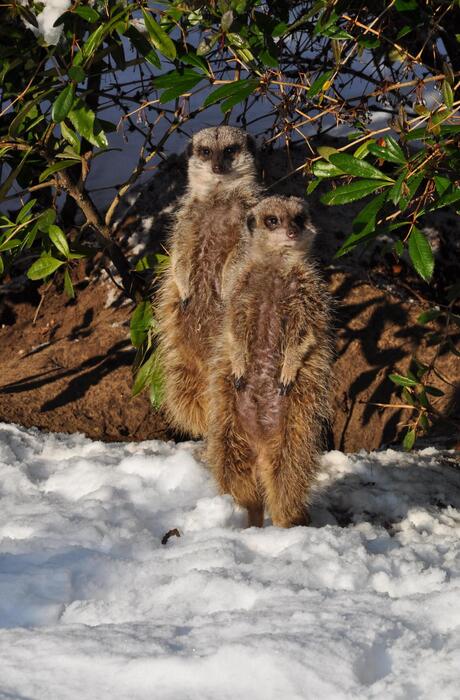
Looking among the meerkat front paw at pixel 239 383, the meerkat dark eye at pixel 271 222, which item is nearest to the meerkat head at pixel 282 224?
the meerkat dark eye at pixel 271 222

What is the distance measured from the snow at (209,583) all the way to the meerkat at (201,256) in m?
0.28

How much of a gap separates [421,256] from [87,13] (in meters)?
1.49

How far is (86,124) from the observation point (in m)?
3.40

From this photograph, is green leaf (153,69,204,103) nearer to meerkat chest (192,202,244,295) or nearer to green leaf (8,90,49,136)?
green leaf (8,90,49,136)

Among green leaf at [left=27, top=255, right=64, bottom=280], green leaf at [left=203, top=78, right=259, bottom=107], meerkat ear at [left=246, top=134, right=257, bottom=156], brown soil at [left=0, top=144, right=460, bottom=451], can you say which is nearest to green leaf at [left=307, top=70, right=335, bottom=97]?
green leaf at [left=203, top=78, right=259, bottom=107]

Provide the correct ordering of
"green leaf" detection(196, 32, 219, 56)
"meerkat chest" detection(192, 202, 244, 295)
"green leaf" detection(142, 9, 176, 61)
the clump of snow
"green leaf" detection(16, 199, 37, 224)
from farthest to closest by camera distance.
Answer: "meerkat chest" detection(192, 202, 244, 295) < "green leaf" detection(16, 199, 37, 224) < the clump of snow < "green leaf" detection(196, 32, 219, 56) < "green leaf" detection(142, 9, 176, 61)

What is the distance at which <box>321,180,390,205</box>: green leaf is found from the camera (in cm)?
270

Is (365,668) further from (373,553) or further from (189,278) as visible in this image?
(189,278)

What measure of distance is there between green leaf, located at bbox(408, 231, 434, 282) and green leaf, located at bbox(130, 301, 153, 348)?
1.68 meters

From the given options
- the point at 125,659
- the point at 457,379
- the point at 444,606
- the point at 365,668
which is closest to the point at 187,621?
the point at 125,659

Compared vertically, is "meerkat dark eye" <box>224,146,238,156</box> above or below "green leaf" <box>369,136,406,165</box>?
below

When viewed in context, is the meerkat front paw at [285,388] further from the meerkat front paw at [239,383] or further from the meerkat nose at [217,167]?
the meerkat nose at [217,167]

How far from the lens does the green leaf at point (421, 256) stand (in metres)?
2.62

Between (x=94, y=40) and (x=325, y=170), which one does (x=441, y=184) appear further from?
(x=94, y=40)
